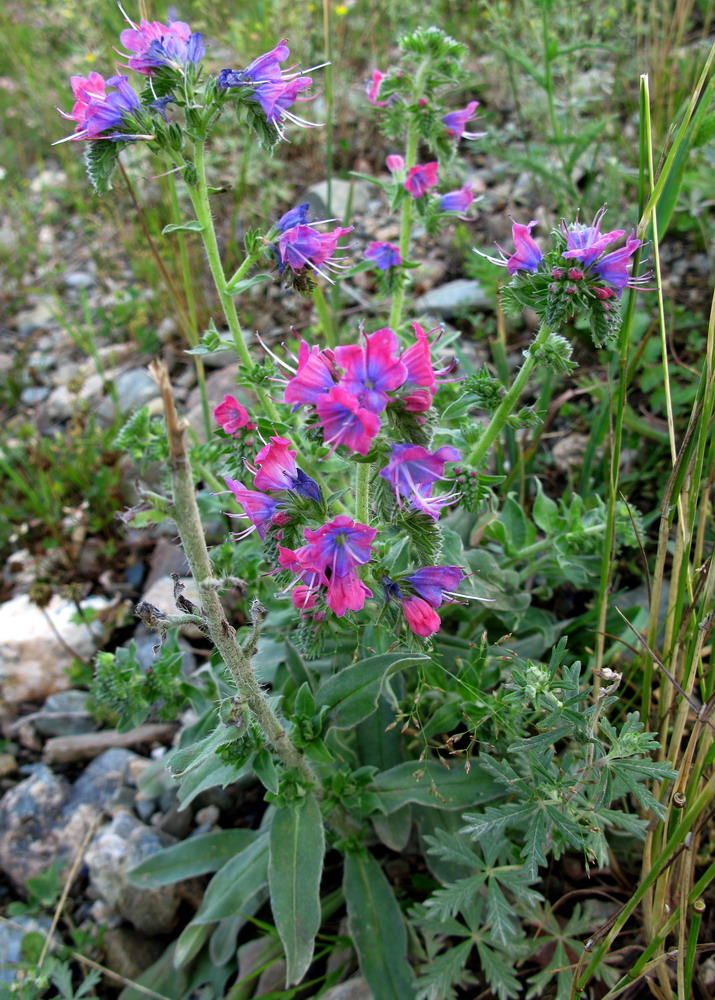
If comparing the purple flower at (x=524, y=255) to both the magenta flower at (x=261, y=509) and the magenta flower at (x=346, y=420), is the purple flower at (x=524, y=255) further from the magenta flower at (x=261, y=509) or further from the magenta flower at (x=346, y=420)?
the magenta flower at (x=261, y=509)

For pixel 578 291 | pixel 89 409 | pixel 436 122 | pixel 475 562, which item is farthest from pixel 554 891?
pixel 89 409

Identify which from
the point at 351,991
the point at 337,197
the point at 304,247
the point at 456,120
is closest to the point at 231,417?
the point at 304,247

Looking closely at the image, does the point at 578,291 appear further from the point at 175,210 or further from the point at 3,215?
the point at 3,215

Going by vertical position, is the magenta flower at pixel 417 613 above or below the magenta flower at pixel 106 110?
below

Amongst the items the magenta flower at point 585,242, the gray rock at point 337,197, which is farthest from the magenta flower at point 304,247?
the gray rock at point 337,197

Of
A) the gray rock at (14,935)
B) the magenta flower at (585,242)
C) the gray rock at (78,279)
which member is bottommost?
the gray rock at (14,935)

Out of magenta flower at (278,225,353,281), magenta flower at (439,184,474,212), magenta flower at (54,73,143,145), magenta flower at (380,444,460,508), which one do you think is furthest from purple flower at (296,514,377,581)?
magenta flower at (439,184,474,212)

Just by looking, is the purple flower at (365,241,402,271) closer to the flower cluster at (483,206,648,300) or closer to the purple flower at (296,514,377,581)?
the flower cluster at (483,206,648,300)

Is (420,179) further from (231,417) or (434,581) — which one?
(434,581)
